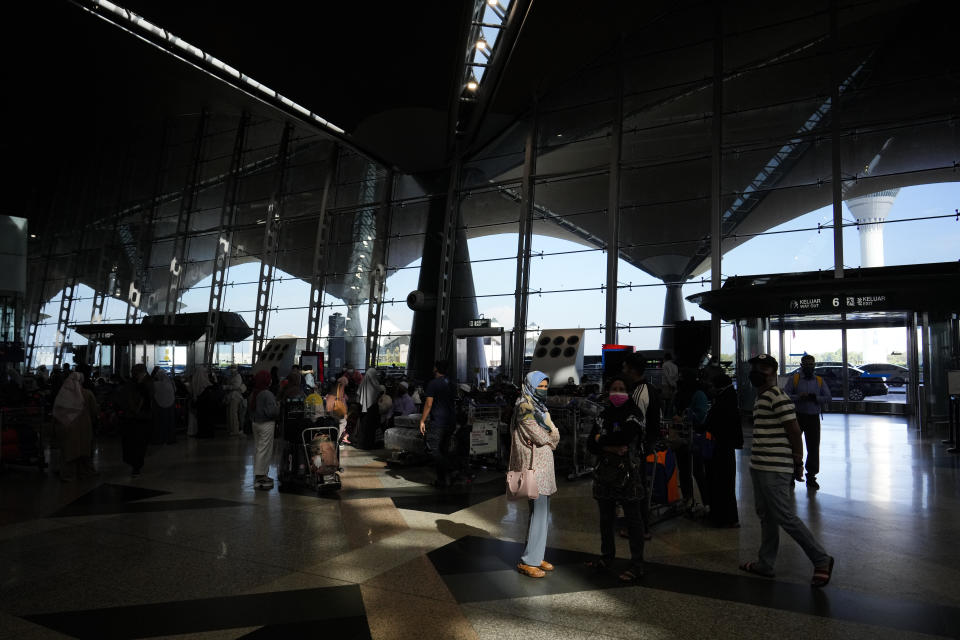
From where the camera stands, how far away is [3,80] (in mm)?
21250

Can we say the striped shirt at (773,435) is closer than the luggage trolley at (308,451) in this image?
Yes

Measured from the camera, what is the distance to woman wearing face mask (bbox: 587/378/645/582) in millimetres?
4176

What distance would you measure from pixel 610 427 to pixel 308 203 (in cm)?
2001

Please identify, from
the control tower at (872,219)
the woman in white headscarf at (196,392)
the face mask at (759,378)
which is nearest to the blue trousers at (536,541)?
the face mask at (759,378)

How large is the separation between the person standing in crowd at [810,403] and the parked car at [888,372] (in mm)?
10409

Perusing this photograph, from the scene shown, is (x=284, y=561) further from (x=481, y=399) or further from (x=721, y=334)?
(x=721, y=334)

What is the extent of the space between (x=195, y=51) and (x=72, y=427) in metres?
13.2

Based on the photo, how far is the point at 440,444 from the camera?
25.0 ft

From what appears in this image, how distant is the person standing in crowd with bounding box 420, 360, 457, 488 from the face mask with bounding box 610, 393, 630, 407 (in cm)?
359

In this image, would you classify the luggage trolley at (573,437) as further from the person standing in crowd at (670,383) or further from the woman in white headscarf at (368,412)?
the woman in white headscarf at (368,412)

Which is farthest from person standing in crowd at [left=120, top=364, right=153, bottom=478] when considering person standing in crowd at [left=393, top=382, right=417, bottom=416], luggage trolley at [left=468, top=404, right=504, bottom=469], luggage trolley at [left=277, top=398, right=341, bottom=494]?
luggage trolley at [left=468, top=404, right=504, bottom=469]

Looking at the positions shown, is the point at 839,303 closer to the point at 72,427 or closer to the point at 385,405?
the point at 385,405

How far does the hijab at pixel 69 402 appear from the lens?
7930mm

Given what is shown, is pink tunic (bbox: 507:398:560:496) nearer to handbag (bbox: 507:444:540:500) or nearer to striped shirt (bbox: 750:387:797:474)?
handbag (bbox: 507:444:540:500)
